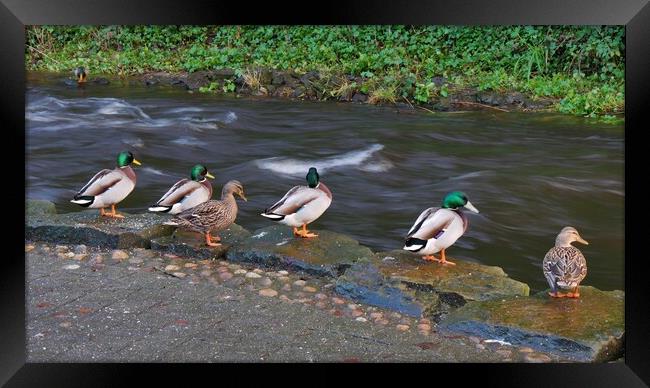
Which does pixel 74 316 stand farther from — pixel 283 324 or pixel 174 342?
pixel 283 324

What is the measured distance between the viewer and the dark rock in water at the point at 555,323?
15.4 ft

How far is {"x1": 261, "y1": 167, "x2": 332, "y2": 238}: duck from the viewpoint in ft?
17.3

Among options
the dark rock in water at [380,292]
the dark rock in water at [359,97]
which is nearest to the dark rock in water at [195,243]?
the dark rock in water at [380,292]

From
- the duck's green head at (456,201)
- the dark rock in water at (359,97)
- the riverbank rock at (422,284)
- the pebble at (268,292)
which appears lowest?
the pebble at (268,292)

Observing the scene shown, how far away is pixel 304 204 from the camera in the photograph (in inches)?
209

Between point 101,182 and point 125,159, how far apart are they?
206 millimetres

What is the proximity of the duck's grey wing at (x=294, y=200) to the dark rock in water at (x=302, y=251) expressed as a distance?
0.61ft

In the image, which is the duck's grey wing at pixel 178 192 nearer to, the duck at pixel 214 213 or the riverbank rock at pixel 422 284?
the duck at pixel 214 213

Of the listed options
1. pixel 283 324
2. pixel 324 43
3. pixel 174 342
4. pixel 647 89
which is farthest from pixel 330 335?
pixel 647 89

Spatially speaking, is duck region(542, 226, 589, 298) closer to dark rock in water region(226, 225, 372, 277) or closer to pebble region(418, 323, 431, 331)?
pebble region(418, 323, 431, 331)

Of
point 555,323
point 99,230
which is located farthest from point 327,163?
point 555,323

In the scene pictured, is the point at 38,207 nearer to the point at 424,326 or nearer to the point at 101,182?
the point at 101,182

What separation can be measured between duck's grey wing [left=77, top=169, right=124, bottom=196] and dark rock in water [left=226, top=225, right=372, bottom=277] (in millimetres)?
730

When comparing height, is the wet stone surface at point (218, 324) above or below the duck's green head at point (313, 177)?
below
